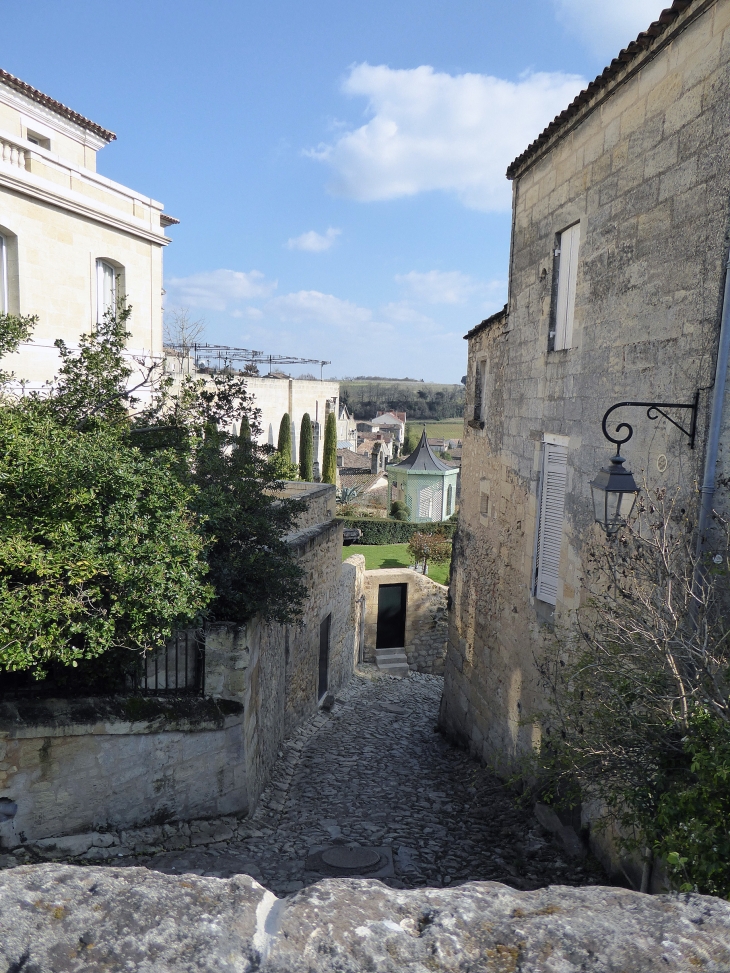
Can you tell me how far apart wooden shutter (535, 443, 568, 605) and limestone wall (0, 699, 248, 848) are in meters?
3.56

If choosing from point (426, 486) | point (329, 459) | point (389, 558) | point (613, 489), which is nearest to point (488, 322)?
point (613, 489)

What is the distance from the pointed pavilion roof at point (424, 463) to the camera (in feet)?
124

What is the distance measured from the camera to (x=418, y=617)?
21.4 metres

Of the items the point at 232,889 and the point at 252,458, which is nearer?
the point at 232,889

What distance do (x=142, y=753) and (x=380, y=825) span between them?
3.02m

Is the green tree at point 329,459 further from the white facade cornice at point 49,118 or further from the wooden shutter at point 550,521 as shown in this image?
the wooden shutter at point 550,521

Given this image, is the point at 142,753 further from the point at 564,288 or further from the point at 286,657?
the point at 564,288

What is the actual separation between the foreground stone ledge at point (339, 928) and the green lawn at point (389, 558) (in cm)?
2251

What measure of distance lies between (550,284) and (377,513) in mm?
30291

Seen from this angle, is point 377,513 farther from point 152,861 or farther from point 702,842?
point 702,842

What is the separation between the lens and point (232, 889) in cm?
185

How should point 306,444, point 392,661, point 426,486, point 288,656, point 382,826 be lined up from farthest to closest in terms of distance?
1. point 306,444
2. point 426,486
3. point 392,661
4. point 288,656
5. point 382,826

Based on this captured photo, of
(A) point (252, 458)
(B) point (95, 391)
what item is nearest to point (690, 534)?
(A) point (252, 458)

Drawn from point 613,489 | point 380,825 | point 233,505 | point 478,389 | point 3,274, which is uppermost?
point 3,274
